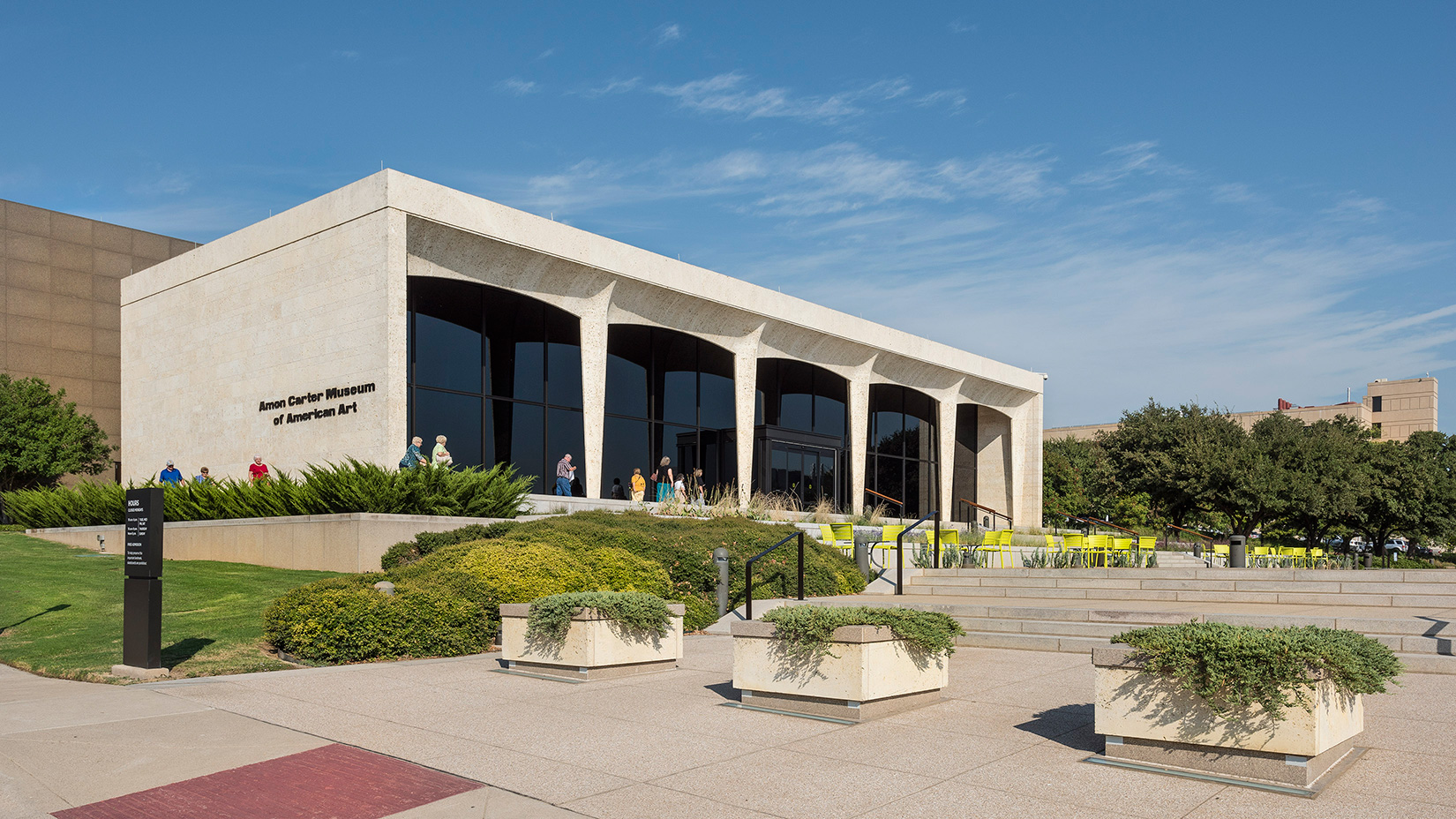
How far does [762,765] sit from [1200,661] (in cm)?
261

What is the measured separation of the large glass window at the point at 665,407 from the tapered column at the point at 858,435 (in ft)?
18.1

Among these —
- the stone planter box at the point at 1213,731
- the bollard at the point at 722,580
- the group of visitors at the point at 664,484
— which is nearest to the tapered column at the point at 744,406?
the group of visitors at the point at 664,484

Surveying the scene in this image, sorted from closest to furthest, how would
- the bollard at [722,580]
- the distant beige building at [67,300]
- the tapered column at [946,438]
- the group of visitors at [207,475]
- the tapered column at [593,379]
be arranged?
the bollard at [722,580] → the group of visitors at [207,475] → the tapered column at [593,379] → the distant beige building at [67,300] → the tapered column at [946,438]

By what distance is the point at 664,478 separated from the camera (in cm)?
3139

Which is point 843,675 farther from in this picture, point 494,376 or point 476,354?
point 494,376

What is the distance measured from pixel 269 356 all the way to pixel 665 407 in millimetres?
12013

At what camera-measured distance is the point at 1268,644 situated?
557cm

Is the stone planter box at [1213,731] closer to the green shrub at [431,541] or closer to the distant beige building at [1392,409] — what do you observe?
the green shrub at [431,541]

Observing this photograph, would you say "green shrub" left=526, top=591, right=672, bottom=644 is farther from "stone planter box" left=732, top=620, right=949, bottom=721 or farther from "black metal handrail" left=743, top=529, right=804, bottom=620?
"black metal handrail" left=743, top=529, right=804, bottom=620

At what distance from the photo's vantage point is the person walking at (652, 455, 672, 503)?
92.7 feet

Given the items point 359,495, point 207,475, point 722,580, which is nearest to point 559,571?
point 722,580

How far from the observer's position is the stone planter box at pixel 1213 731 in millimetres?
5434

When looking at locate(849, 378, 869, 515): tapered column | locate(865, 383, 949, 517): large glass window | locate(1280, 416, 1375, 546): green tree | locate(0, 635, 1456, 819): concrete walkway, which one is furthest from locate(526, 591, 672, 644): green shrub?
locate(1280, 416, 1375, 546): green tree

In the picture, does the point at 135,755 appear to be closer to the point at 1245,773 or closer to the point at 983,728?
the point at 983,728
